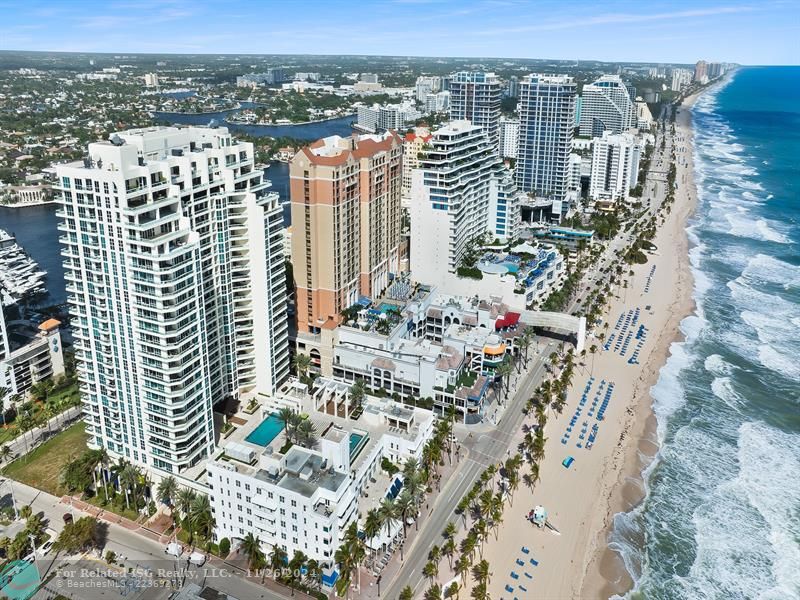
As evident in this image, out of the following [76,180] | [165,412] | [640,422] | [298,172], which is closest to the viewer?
[76,180]

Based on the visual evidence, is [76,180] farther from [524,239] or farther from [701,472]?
[524,239]

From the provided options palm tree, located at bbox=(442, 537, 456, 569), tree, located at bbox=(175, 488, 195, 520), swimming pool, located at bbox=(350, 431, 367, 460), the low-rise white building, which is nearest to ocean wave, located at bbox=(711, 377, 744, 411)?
the low-rise white building

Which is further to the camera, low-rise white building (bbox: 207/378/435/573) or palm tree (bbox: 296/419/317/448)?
palm tree (bbox: 296/419/317/448)

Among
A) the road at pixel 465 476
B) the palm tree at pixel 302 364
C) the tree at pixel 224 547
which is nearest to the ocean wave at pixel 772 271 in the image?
the road at pixel 465 476

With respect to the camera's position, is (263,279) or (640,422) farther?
(640,422)

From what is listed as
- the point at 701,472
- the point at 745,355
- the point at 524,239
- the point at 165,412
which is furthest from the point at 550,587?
the point at 524,239

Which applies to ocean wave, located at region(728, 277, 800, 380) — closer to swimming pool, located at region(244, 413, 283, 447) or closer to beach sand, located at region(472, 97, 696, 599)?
beach sand, located at region(472, 97, 696, 599)

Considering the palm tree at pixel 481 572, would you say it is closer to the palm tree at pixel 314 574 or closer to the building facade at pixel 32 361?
the palm tree at pixel 314 574
